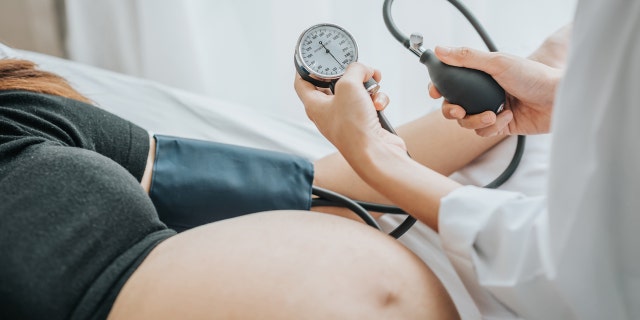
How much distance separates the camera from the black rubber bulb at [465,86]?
0.74m

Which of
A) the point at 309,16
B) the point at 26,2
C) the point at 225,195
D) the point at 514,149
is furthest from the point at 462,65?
the point at 26,2

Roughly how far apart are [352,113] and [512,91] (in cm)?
28

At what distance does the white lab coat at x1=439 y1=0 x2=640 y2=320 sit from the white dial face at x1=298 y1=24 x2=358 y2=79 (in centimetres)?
28

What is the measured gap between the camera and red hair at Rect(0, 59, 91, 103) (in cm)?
82

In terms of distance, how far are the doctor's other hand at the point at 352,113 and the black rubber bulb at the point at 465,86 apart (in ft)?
0.28

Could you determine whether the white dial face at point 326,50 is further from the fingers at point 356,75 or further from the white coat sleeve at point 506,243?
the white coat sleeve at point 506,243

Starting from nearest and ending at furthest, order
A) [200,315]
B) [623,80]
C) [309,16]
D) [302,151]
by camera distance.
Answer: [623,80] → [200,315] → [302,151] → [309,16]

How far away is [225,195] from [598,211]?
1.80 ft

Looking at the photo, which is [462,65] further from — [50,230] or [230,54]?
[230,54]

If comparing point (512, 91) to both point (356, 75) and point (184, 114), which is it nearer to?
point (356, 75)

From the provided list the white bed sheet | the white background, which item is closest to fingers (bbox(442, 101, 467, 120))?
the white bed sheet

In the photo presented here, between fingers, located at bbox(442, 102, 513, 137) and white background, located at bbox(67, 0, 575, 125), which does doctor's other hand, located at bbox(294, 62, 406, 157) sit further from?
white background, located at bbox(67, 0, 575, 125)

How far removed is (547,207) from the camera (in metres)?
0.51

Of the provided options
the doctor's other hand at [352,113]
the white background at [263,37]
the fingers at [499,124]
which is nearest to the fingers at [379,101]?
the doctor's other hand at [352,113]
